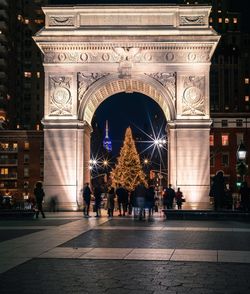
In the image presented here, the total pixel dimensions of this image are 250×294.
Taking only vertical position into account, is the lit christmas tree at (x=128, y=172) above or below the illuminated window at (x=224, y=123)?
below

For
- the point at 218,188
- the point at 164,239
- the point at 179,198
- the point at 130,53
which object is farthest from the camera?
the point at 130,53

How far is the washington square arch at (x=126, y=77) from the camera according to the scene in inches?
1544

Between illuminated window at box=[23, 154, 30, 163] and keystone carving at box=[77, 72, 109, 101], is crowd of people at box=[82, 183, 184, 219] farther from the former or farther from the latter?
illuminated window at box=[23, 154, 30, 163]

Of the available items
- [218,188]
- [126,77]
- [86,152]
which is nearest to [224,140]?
[86,152]

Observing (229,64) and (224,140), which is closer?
(224,140)

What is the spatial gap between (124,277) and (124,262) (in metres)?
1.83

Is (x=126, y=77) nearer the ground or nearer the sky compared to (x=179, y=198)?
nearer the sky

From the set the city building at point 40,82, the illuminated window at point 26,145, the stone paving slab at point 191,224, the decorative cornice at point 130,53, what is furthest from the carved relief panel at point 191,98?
the illuminated window at point 26,145

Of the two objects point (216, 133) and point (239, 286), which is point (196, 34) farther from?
point (216, 133)

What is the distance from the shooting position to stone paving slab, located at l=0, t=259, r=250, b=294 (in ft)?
31.2

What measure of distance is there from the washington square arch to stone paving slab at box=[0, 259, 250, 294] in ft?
87.8

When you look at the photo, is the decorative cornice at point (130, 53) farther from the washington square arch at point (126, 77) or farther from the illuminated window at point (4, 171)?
the illuminated window at point (4, 171)

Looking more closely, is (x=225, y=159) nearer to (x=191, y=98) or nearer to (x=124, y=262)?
(x=191, y=98)

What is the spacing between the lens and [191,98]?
129ft
